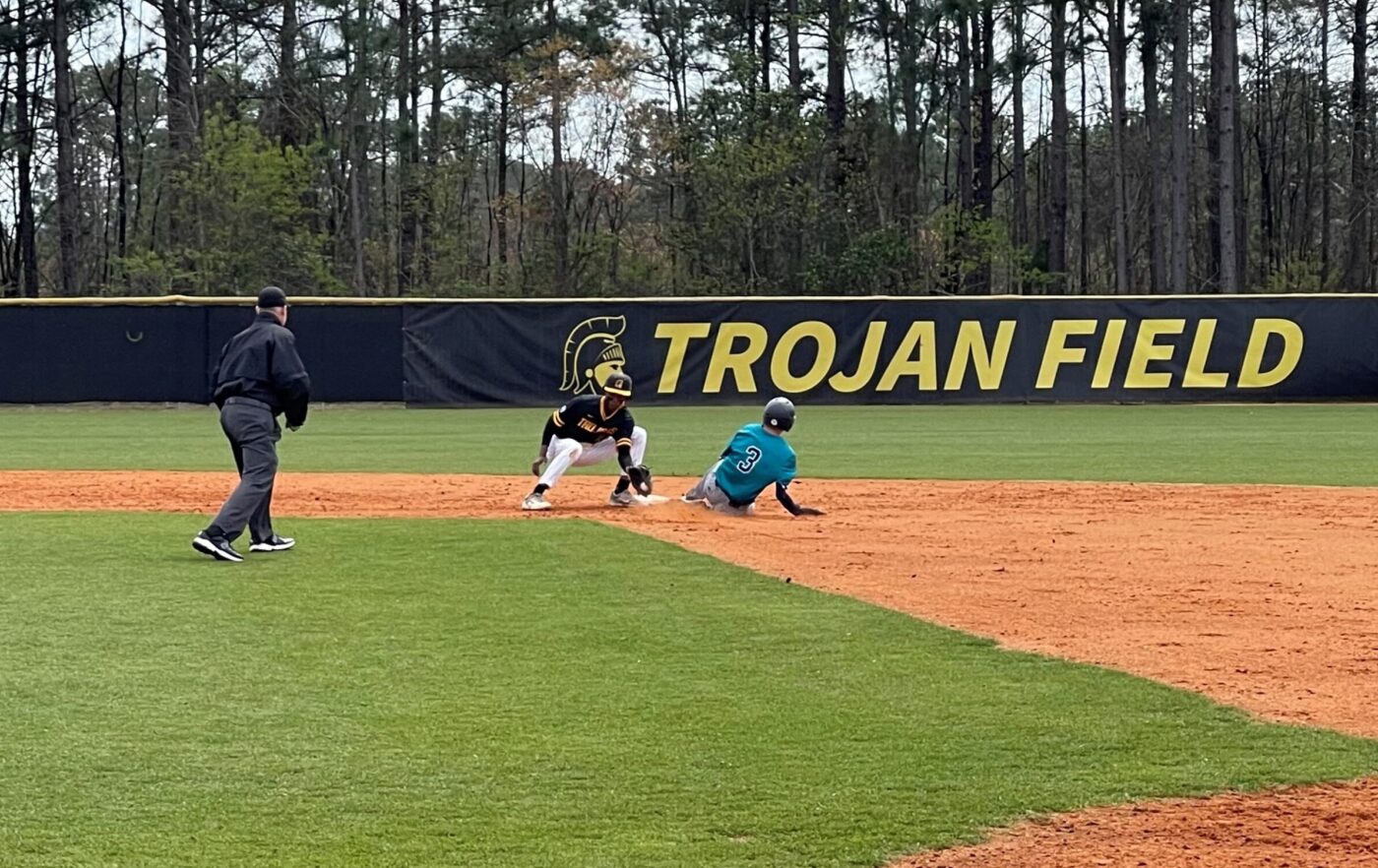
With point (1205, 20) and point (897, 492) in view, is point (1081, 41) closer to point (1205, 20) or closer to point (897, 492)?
point (1205, 20)

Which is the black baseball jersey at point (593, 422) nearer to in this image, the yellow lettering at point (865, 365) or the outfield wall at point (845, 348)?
the outfield wall at point (845, 348)

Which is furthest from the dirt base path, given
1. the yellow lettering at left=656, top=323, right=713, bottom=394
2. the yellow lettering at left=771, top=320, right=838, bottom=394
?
A: the yellow lettering at left=771, top=320, right=838, bottom=394

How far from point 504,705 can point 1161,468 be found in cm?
1242

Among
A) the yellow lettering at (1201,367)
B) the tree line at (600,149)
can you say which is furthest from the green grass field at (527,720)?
the tree line at (600,149)

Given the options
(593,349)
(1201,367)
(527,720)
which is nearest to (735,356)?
(593,349)

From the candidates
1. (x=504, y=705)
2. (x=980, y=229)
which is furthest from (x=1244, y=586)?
(x=980, y=229)

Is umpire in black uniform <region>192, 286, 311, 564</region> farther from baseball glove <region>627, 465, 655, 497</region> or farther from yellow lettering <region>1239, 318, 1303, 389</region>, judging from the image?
yellow lettering <region>1239, 318, 1303, 389</region>

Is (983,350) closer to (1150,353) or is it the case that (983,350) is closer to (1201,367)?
(1150,353)

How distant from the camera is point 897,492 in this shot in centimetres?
1479

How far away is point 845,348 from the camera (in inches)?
1160

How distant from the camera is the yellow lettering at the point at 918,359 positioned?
29.3m

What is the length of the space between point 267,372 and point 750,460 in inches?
153

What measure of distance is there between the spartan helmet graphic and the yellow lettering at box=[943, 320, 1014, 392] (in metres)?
6.00

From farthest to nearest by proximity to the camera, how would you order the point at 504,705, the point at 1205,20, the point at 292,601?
the point at 1205,20 < the point at 292,601 < the point at 504,705
